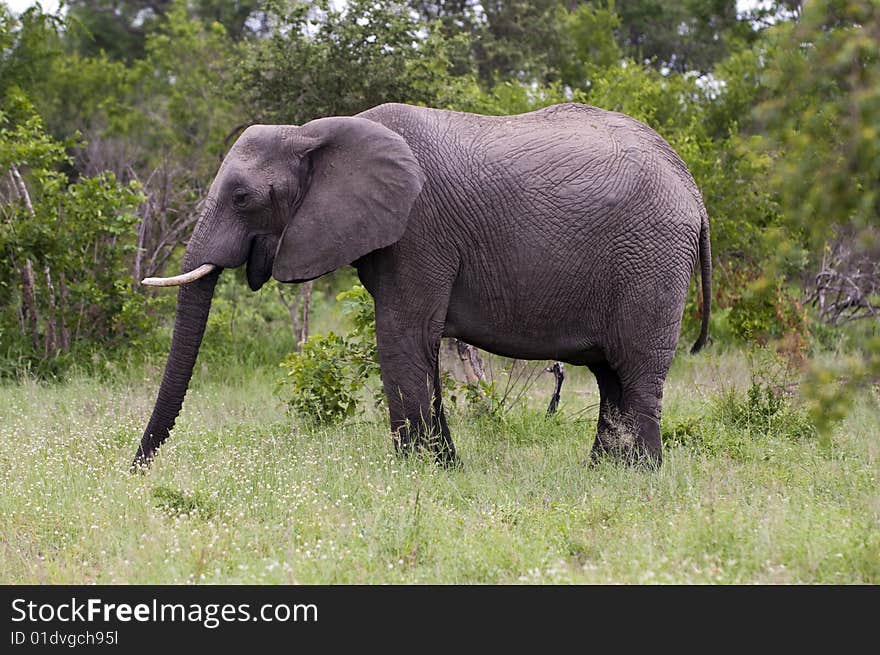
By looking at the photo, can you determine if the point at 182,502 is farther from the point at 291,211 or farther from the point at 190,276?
the point at 291,211

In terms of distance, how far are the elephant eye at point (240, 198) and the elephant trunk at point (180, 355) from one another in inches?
15.7

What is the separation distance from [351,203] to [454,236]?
1.96 feet

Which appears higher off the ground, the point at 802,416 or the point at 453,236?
the point at 453,236

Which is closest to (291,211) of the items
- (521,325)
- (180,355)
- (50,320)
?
(180,355)

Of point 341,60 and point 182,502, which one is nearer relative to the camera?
point 182,502

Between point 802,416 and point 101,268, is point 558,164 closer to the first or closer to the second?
point 802,416

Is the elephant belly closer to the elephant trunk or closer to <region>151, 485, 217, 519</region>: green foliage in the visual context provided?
the elephant trunk

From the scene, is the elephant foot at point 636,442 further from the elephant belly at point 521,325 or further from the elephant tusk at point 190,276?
the elephant tusk at point 190,276

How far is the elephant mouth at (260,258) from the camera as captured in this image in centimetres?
607

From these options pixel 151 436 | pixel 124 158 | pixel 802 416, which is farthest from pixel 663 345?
pixel 124 158

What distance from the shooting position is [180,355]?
6.13 meters

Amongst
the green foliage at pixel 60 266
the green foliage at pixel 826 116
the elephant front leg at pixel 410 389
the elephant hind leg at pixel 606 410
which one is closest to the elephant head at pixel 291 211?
the elephant front leg at pixel 410 389

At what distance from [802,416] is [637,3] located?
18.6 meters

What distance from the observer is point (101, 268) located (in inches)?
396
